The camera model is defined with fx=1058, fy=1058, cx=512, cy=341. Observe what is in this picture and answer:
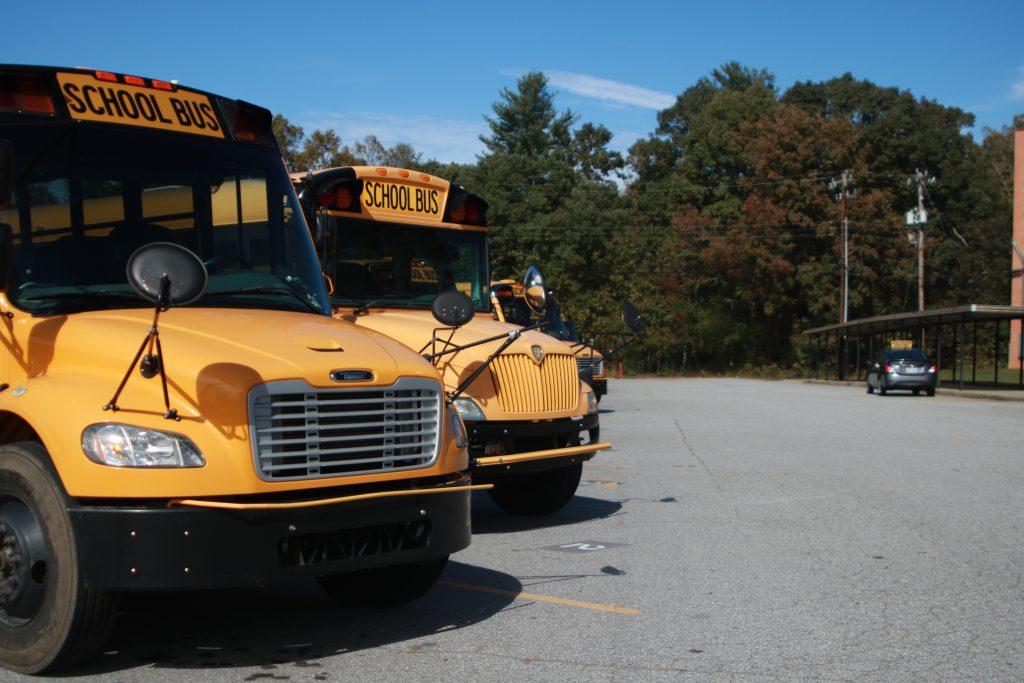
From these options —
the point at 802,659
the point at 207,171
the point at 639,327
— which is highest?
the point at 207,171

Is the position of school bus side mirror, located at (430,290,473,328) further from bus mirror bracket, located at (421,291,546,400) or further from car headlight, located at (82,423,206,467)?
car headlight, located at (82,423,206,467)

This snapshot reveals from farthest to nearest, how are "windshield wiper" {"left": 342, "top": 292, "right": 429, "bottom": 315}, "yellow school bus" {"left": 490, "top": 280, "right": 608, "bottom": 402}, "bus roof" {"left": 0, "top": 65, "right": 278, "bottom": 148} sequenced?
"yellow school bus" {"left": 490, "top": 280, "right": 608, "bottom": 402} < "windshield wiper" {"left": 342, "top": 292, "right": 429, "bottom": 315} < "bus roof" {"left": 0, "top": 65, "right": 278, "bottom": 148}

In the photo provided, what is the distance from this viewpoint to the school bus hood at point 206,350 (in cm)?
455

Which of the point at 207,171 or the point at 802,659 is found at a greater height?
the point at 207,171

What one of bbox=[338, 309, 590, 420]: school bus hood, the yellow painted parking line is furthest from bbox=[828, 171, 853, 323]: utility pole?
the yellow painted parking line

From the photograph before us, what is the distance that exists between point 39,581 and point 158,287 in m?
1.41

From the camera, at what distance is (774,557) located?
7438 millimetres

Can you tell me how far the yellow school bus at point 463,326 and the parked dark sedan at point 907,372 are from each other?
28621 millimetres

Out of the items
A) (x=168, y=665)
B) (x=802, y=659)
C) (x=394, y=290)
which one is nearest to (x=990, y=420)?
(x=394, y=290)

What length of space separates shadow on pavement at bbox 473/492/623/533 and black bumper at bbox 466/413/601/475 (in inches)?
27.7

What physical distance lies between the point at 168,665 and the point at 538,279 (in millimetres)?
6084

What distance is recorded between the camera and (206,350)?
184 inches

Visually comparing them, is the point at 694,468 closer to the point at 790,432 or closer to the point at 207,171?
the point at 790,432

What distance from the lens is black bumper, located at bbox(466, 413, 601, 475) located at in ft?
25.5
